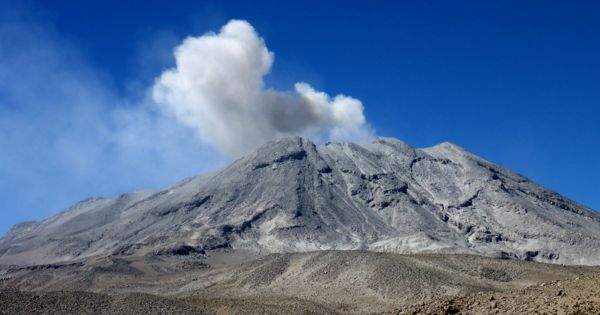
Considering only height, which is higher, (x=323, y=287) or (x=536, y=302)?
(x=323, y=287)

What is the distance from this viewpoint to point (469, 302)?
73.8 feet

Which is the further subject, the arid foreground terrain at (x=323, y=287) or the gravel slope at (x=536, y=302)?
the arid foreground terrain at (x=323, y=287)

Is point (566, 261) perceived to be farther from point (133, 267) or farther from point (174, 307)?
point (174, 307)

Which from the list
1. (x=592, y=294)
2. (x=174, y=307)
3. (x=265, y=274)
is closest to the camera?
(x=592, y=294)

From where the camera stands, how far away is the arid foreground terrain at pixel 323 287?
74.0ft

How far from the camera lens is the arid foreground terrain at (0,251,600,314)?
22.5 m

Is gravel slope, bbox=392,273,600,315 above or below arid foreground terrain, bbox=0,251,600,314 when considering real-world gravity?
below

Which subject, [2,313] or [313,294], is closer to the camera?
[2,313]

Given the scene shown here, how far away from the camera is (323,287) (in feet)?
311

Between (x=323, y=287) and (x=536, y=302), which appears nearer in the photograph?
(x=536, y=302)

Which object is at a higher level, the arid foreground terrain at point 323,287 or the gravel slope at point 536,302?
the arid foreground terrain at point 323,287

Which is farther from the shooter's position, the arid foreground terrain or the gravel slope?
the arid foreground terrain

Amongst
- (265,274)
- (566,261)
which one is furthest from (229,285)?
(566,261)

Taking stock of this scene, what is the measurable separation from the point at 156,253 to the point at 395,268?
116489mm
